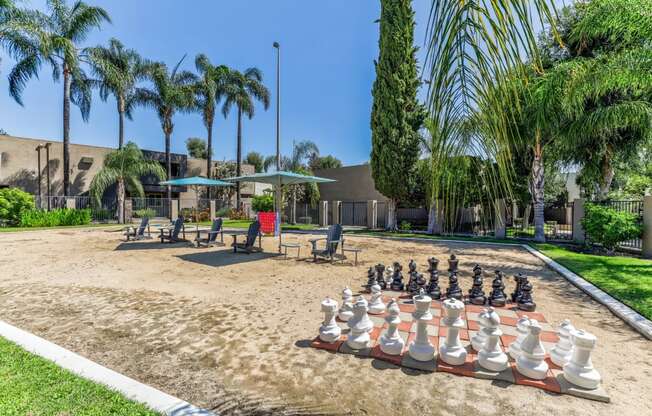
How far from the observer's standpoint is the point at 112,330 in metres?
4.24

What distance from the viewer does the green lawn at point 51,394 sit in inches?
97.6

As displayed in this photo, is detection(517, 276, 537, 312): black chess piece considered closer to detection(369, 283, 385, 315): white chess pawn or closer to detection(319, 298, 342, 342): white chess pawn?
detection(369, 283, 385, 315): white chess pawn

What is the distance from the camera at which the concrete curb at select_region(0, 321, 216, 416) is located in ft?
8.21

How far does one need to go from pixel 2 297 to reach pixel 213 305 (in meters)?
4.03

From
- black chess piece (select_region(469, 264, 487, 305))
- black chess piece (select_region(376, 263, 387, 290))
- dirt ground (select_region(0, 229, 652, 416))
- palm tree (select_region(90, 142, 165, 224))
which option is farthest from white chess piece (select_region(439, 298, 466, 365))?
palm tree (select_region(90, 142, 165, 224))

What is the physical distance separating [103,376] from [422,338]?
10.4ft

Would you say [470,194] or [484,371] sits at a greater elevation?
[470,194]

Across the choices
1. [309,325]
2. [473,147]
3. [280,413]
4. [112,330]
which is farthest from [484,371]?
[112,330]

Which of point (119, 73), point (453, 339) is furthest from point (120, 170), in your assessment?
point (453, 339)

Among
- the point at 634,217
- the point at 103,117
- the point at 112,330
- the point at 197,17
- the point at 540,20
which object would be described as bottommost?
the point at 112,330

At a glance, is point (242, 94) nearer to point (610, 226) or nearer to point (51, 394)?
point (610, 226)

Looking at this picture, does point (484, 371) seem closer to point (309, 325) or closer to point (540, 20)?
point (309, 325)

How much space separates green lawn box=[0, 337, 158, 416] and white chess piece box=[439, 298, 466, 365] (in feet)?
Result: 8.80

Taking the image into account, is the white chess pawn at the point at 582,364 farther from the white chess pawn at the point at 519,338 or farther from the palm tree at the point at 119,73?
the palm tree at the point at 119,73
